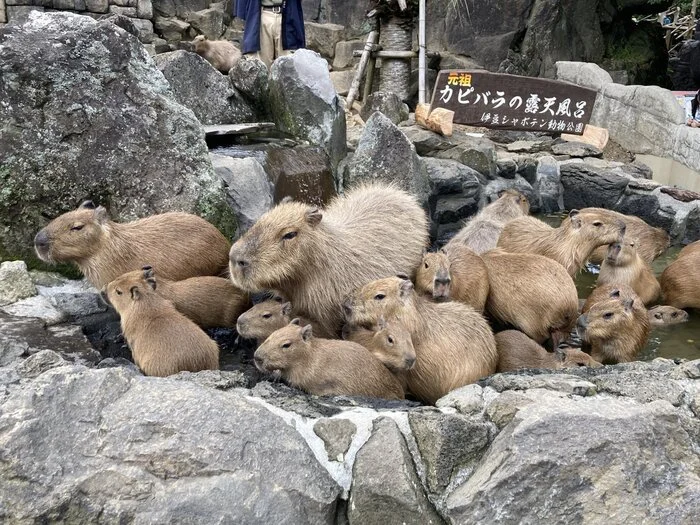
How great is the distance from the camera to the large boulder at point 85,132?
159 inches

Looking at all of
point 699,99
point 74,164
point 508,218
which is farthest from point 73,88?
point 699,99

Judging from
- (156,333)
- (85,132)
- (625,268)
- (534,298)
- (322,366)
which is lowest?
(625,268)

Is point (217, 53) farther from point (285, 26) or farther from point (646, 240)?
point (646, 240)

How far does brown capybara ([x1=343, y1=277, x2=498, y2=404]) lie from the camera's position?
134 inches

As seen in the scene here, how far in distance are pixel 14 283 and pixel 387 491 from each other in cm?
237

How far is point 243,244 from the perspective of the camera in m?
3.54

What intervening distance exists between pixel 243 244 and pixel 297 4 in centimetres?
659

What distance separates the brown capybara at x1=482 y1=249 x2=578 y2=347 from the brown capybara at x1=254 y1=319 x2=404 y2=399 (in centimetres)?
115

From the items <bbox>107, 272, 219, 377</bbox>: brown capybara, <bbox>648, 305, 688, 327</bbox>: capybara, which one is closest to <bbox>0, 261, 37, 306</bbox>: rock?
<bbox>107, 272, 219, 377</bbox>: brown capybara

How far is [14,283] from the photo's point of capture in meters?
3.77

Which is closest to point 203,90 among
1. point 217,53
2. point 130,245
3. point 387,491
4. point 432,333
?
point 130,245

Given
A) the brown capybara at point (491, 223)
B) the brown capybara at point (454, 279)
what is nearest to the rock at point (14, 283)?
the brown capybara at point (454, 279)

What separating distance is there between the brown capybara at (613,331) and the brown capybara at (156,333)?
6.72 ft

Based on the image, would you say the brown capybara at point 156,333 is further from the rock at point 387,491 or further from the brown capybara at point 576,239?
the brown capybara at point 576,239
